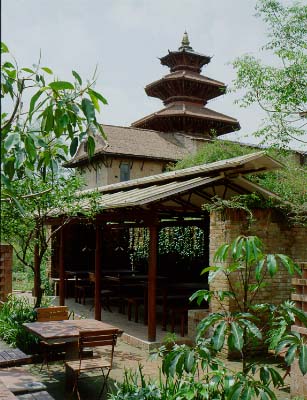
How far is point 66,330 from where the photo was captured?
6293mm

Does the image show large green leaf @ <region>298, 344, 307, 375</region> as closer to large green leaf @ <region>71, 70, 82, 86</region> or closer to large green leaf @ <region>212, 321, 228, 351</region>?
large green leaf @ <region>212, 321, 228, 351</region>

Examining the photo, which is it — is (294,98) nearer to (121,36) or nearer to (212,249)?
(212,249)

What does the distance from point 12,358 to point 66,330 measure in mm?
874

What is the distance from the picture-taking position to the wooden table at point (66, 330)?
5.96 metres

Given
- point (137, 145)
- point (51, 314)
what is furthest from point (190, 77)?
point (51, 314)

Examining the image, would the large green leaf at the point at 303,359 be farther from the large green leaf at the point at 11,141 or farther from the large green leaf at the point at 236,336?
the large green leaf at the point at 11,141

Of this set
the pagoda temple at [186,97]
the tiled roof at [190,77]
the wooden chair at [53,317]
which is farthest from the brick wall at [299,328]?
the tiled roof at [190,77]

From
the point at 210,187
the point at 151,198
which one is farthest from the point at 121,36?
the point at 210,187

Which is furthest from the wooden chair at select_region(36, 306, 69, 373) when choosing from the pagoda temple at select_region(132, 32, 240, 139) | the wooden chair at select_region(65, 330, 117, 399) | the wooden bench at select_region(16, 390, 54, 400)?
the pagoda temple at select_region(132, 32, 240, 139)

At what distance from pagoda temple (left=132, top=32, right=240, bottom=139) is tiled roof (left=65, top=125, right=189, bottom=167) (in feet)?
4.44

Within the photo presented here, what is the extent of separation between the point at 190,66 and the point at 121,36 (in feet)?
97.2

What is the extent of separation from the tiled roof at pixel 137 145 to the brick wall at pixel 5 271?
50.8 ft

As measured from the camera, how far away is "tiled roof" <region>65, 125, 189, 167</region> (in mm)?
26625

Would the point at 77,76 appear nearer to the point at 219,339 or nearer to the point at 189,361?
the point at 219,339
